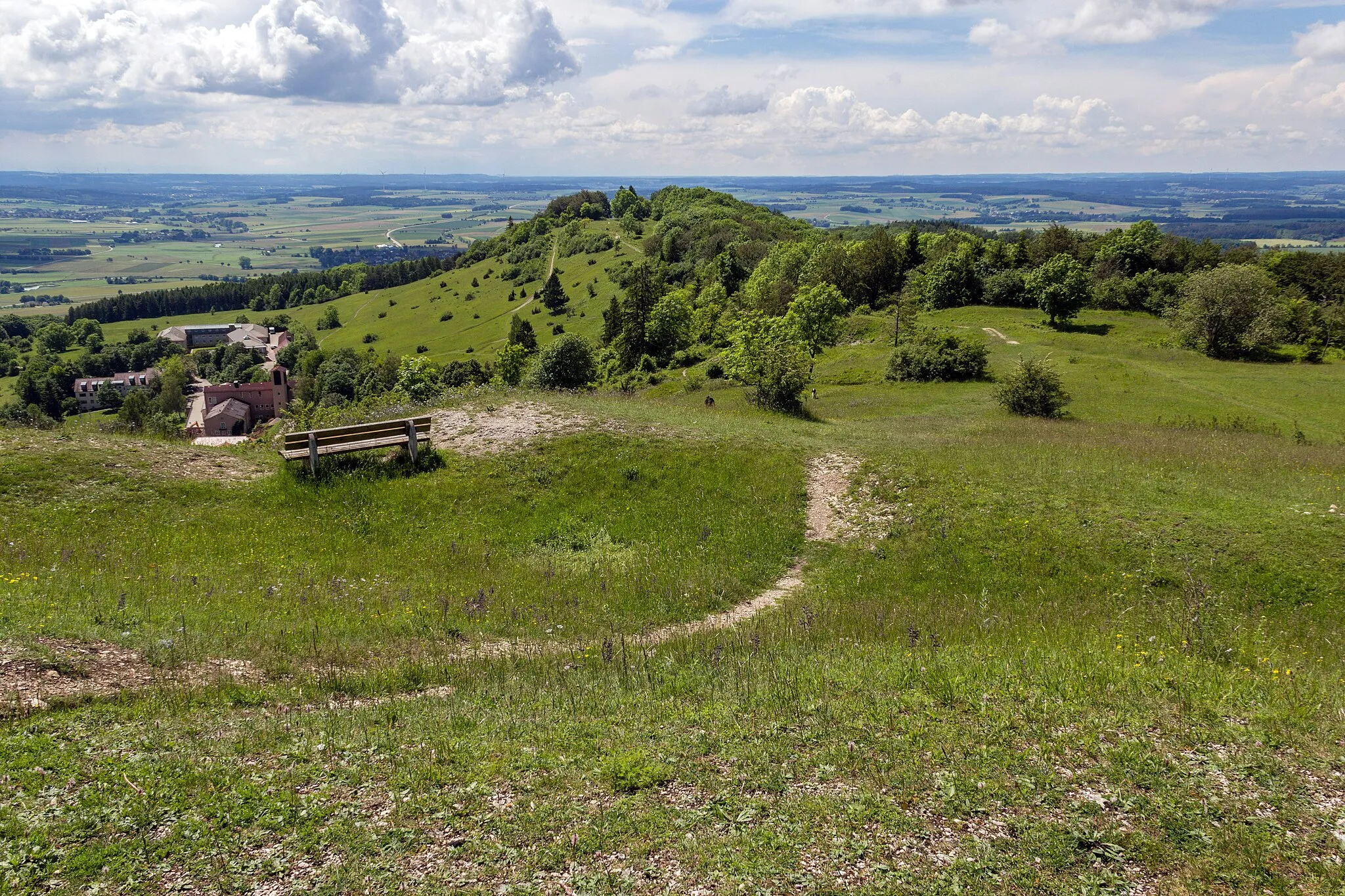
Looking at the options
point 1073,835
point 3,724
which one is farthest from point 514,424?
point 1073,835

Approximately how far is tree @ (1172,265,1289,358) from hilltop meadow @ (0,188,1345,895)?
2864 centimetres

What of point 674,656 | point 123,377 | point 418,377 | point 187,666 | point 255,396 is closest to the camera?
point 187,666

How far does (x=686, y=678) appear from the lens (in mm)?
10102

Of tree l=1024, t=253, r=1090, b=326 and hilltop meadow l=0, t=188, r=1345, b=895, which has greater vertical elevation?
tree l=1024, t=253, r=1090, b=326

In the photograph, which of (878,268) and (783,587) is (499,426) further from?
(878,268)

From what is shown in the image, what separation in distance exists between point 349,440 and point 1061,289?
230 ft

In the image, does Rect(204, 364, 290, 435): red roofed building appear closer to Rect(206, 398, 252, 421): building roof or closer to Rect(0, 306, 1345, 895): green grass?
Rect(206, 398, 252, 421): building roof

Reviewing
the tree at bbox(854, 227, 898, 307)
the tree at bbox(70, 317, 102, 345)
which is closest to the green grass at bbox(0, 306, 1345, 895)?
the tree at bbox(854, 227, 898, 307)

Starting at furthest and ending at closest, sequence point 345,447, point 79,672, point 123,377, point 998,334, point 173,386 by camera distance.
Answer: point 123,377 < point 173,386 < point 998,334 < point 345,447 < point 79,672

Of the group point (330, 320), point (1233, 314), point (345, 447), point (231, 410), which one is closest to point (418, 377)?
point (231, 410)

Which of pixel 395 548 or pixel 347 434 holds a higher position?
pixel 347 434

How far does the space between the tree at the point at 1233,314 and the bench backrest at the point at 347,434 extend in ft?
213

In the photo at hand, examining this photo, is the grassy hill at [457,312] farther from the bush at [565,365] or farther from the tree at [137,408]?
the tree at [137,408]

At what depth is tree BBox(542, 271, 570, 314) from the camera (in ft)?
453
